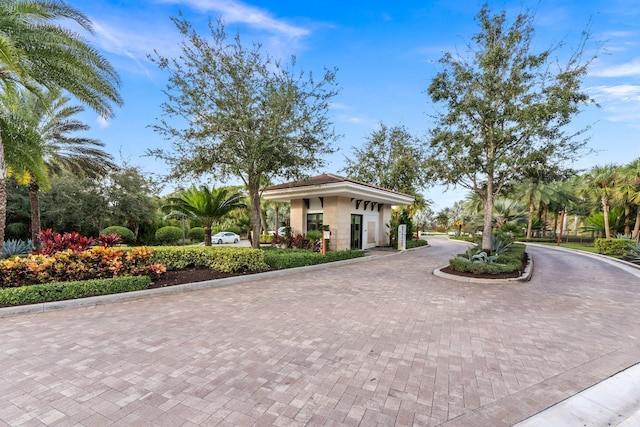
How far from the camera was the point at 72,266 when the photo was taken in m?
7.17

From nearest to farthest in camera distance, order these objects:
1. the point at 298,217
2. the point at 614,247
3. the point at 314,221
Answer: the point at 614,247 < the point at 314,221 < the point at 298,217

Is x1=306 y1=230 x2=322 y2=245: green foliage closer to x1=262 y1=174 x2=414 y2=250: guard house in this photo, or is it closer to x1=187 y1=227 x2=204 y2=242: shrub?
x1=262 y1=174 x2=414 y2=250: guard house

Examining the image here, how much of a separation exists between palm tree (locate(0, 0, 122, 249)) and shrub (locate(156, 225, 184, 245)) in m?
15.3

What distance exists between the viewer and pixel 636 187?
2120 centimetres

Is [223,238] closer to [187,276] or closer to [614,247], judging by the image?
[187,276]

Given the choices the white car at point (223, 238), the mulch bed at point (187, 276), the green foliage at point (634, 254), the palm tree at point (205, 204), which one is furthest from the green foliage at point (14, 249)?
the green foliage at point (634, 254)

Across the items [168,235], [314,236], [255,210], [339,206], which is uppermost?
[339,206]

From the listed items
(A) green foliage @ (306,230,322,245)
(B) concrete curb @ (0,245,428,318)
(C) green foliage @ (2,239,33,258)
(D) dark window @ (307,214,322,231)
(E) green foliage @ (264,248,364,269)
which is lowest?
(B) concrete curb @ (0,245,428,318)

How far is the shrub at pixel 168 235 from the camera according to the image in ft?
76.4

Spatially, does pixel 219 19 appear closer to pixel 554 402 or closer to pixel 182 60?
pixel 182 60

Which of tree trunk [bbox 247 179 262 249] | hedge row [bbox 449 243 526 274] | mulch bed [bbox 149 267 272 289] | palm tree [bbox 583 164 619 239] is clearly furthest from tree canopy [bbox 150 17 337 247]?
palm tree [bbox 583 164 619 239]

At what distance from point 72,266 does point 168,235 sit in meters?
17.6

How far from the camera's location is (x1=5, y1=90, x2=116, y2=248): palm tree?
495 inches

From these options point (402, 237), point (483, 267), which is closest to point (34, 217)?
point (483, 267)
